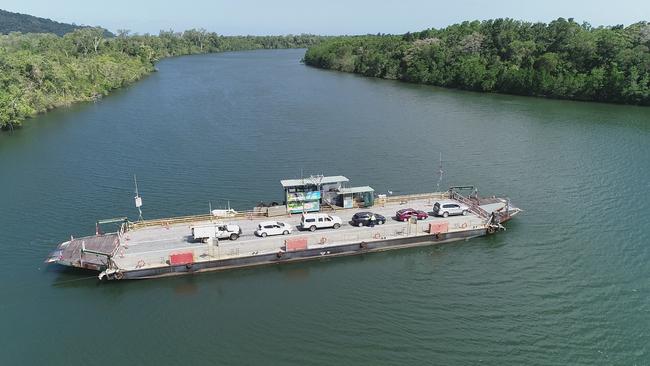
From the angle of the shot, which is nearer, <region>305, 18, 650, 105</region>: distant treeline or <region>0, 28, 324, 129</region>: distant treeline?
<region>0, 28, 324, 129</region>: distant treeline

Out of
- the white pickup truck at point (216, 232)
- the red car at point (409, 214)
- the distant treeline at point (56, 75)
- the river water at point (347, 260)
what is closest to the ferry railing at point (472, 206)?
the river water at point (347, 260)

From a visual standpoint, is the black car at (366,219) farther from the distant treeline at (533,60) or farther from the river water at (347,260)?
the distant treeline at (533,60)

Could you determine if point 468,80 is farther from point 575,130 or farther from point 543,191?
point 543,191

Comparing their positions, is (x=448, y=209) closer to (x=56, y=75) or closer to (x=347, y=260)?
(x=347, y=260)

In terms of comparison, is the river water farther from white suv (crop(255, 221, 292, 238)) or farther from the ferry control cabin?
the ferry control cabin

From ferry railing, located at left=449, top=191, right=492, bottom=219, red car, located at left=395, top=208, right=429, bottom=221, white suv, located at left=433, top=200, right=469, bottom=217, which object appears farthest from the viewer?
ferry railing, located at left=449, top=191, right=492, bottom=219

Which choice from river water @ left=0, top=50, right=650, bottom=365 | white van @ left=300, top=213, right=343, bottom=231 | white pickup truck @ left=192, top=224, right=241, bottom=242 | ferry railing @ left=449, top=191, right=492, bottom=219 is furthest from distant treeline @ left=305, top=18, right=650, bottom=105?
white pickup truck @ left=192, top=224, right=241, bottom=242

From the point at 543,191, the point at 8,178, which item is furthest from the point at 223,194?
the point at 543,191
